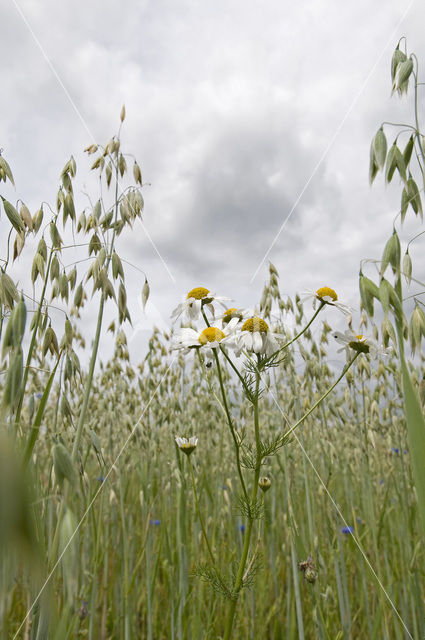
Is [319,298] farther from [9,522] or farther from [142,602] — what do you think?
[142,602]

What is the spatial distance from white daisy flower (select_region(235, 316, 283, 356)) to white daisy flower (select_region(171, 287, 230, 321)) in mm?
204

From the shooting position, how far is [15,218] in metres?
1.05

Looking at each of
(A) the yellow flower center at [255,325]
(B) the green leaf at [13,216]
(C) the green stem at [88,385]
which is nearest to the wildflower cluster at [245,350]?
(A) the yellow flower center at [255,325]

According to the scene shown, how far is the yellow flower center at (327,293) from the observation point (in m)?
1.20

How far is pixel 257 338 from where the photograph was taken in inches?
40.7

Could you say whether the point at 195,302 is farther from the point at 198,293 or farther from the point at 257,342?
the point at 257,342

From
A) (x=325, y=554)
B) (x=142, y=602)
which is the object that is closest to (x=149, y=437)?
(x=142, y=602)

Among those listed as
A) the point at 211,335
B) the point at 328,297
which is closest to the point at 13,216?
the point at 211,335

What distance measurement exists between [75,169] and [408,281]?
3.45 ft

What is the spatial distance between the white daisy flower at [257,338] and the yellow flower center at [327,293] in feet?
0.68

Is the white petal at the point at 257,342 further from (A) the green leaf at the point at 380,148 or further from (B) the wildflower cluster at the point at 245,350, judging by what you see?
(A) the green leaf at the point at 380,148

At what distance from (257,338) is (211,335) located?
0.40 feet

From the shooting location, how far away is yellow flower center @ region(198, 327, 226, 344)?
42.4 inches

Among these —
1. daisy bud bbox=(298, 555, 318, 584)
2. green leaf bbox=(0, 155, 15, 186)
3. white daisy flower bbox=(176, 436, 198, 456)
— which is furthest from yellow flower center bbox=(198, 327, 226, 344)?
daisy bud bbox=(298, 555, 318, 584)
